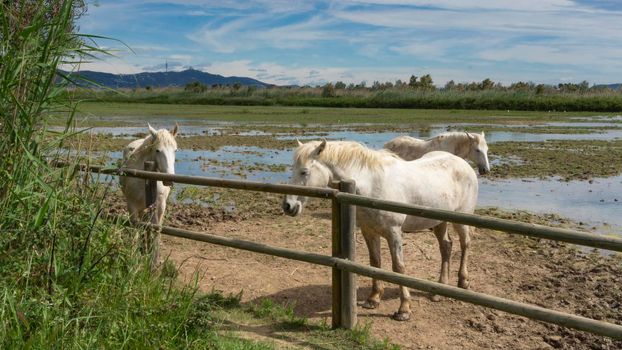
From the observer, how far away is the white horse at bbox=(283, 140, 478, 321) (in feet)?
18.9

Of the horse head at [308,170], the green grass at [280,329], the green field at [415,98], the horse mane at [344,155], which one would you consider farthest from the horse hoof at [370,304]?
the green field at [415,98]

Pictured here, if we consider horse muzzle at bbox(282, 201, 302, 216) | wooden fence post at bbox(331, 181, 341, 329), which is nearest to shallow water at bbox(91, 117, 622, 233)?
horse muzzle at bbox(282, 201, 302, 216)

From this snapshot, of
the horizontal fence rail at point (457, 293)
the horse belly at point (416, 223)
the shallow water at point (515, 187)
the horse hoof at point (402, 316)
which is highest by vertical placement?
the horse belly at point (416, 223)

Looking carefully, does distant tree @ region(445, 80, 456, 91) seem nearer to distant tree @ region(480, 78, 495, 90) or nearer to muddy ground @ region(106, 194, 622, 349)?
distant tree @ region(480, 78, 495, 90)

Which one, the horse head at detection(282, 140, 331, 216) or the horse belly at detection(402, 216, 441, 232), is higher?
the horse head at detection(282, 140, 331, 216)

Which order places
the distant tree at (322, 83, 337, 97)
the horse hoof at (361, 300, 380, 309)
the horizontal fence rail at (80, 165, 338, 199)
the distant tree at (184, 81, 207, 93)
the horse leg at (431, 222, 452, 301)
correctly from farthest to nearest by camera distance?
the distant tree at (184, 81, 207, 93) → the distant tree at (322, 83, 337, 97) → the horse leg at (431, 222, 452, 301) → the horse hoof at (361, 300, 380, 309) → the horizontal fence rail at (80, 165, 338, 199)

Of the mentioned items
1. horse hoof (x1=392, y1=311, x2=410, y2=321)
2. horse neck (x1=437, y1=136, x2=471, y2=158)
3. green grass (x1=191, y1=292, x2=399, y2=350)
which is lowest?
horse hoof (x1=392, y1=311, x2=410, y2=321)

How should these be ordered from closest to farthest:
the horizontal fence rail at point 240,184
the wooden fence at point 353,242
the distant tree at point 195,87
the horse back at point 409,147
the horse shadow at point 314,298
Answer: the wooden fence at point 353,242
the horizontal fence rail at point 240,184
the horse shadow at point 314,298
the horse back at point 409,147
the distant tree at point 195,87

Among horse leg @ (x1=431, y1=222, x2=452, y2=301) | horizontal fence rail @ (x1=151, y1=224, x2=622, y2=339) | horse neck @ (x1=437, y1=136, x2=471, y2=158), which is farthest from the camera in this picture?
horse neck @ (x1=437, y1=136, x2=471, y2=158)

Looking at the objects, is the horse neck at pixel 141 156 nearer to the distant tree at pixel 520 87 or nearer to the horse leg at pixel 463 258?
the horse leg at pixel 463 258

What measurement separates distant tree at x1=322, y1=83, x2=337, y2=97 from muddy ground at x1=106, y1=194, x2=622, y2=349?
51516mm

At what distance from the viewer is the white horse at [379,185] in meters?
5.77

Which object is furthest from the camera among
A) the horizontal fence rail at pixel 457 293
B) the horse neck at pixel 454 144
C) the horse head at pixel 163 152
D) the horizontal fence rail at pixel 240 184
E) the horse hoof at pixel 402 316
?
the horse neck at pixel 454 144

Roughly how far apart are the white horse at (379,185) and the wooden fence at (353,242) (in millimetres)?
644
